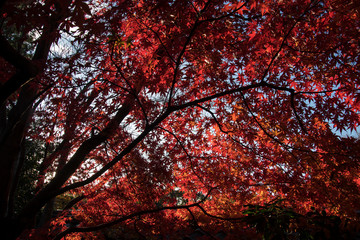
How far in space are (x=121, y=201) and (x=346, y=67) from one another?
5.54 m

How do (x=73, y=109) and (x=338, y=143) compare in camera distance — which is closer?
(x=338, y=143)

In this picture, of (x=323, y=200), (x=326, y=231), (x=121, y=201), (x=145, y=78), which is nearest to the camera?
(x=326, y=231)

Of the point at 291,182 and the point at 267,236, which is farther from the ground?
the point at 291,182

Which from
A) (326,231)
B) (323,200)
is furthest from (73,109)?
(323,200)

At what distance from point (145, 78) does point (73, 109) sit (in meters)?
1.97

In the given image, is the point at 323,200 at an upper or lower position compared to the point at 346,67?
lower

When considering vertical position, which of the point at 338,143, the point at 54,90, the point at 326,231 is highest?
the point at 54,90

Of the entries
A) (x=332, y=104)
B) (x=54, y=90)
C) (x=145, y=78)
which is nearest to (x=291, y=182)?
(x=332, y=104)

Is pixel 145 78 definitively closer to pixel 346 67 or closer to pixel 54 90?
pixel 54 90

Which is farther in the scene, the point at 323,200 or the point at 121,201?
the point at 121,201

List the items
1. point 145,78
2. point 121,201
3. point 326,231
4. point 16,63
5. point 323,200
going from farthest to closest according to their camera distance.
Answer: point 121,201, point 323,200, point 145,78, point 16,63, point 326,231

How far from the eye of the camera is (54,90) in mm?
4586

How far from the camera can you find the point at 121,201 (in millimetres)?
4914

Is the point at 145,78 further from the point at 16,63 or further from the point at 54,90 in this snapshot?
the point at 54,90
